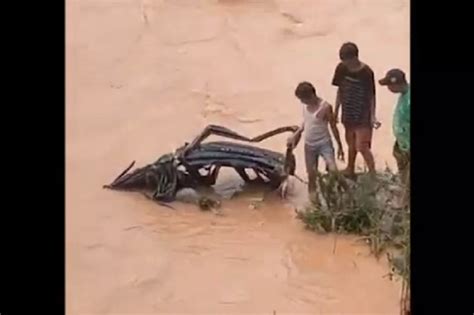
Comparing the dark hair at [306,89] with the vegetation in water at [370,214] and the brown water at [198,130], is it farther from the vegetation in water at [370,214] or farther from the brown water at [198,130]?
the vegetation in water at [370,214]

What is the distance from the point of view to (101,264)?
3.53 feet

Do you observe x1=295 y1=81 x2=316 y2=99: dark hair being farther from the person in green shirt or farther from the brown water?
the person in green shirt

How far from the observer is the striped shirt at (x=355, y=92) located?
1.10m

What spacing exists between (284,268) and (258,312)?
80mm

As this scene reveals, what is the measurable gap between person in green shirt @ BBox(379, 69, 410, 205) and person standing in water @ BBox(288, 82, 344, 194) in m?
0.09

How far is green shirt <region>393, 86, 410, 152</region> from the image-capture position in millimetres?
1090

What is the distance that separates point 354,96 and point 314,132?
88 millimetres

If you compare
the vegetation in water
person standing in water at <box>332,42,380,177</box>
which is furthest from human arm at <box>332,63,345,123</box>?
the vegetation in water

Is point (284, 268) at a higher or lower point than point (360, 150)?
lower

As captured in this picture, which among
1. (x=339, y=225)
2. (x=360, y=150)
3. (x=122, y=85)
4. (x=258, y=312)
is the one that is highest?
(x=122, y=85)

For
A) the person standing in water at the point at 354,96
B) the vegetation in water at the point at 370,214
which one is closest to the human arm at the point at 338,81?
the person standing in water at the point at 354,96

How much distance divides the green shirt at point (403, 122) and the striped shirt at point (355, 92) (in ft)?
0.14
